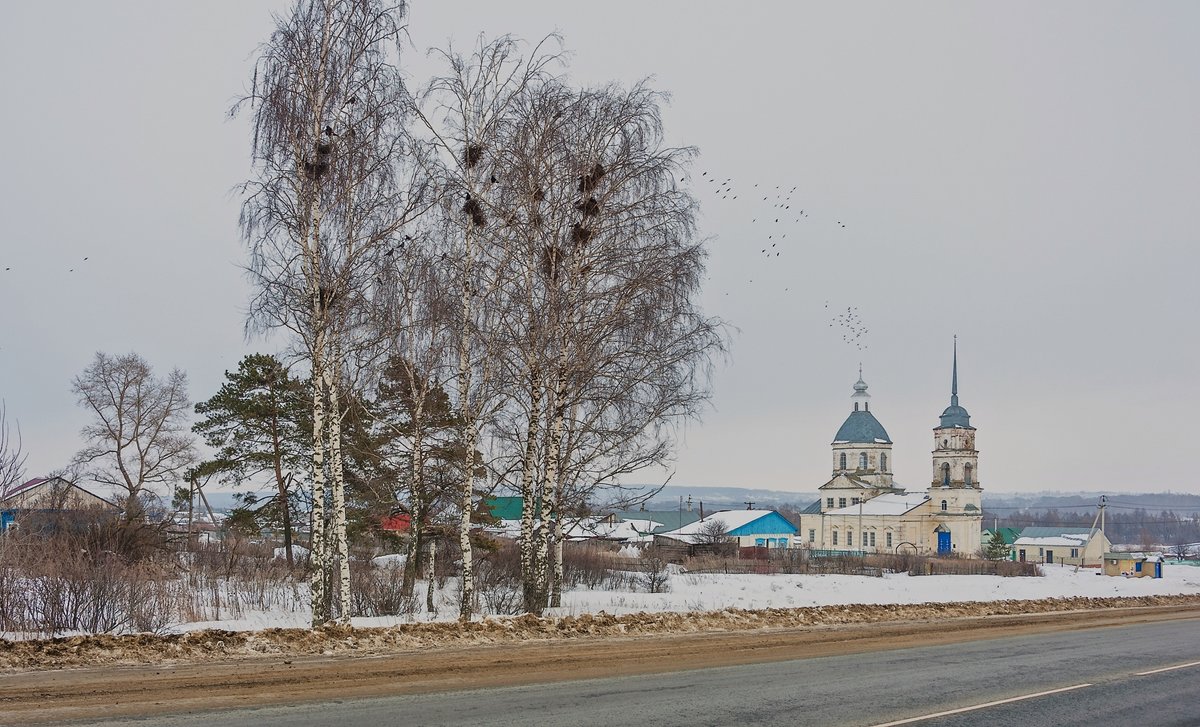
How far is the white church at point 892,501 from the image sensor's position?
115062 millimetres

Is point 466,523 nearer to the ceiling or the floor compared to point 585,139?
nearer to the floor

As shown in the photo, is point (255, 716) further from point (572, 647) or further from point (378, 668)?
point (572, 647)

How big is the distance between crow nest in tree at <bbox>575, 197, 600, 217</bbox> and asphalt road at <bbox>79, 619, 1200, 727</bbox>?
10.4 m

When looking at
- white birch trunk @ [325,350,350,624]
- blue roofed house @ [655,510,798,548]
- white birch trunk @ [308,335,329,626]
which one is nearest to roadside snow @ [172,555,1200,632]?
white birch trunk @ [325,350,350,624]

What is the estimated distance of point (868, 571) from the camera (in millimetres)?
57812

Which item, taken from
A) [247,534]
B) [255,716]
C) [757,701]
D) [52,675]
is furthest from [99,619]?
[247,534]

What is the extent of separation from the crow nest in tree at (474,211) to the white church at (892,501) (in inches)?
3606

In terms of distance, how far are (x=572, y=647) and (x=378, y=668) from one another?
3.78m

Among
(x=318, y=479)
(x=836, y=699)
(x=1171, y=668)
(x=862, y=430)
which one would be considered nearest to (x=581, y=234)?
(x=318, y=479)

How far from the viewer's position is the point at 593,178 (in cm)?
2130

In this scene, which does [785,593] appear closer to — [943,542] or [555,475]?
[555,475]

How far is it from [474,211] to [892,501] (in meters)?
111

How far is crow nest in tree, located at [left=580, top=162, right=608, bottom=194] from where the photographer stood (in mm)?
21266

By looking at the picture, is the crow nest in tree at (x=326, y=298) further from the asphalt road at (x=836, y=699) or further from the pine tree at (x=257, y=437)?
the pine tree at (x=257, y=437)
